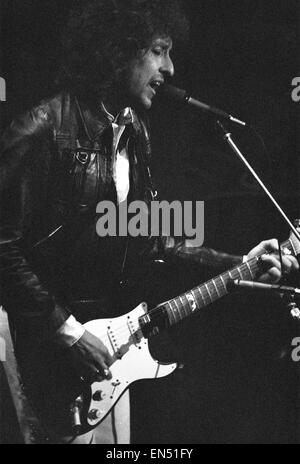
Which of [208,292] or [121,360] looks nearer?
[121,360]

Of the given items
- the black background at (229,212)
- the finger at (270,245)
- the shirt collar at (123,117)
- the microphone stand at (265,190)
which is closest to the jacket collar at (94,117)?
the shirt collar at (123,117)

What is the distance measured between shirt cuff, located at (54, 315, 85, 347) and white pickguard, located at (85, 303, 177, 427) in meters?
0.07

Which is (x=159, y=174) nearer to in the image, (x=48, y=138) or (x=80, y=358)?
(x=48, y=138)

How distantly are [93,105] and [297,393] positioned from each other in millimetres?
1452

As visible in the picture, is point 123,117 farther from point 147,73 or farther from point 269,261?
point 269,261

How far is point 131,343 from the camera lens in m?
1.83

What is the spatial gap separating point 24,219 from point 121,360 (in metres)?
0.59

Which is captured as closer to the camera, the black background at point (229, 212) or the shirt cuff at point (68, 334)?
the shirt cuff at point (68, 334)

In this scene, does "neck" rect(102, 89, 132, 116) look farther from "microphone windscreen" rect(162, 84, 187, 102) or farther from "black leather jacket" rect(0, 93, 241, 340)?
"microphone windscreen" rect(162, 84, 187, 102)

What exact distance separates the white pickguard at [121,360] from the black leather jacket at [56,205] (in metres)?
0.16

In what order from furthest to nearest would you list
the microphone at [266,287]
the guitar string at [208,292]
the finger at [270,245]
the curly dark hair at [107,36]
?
the finger at [270,245] → the curly dark hair at [107,36] → the guitar string at [208,292] → the microphone at [266,287]

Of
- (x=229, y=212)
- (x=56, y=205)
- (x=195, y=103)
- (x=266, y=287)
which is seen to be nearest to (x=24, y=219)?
(x=56, y=205)

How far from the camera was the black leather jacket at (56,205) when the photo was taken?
1637mm

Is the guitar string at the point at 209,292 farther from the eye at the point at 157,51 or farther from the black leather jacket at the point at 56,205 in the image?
the eye at the point at 157,51
